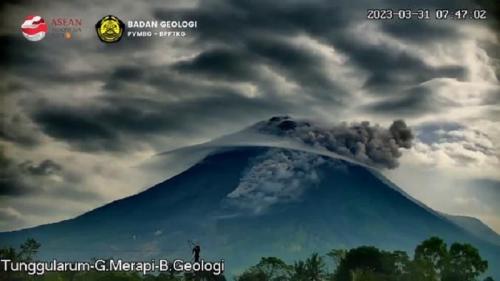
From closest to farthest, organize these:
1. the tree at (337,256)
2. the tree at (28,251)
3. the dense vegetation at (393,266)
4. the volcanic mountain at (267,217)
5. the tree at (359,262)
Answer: the tree at (28,251) → the volcanic mountain at (267,217) → the dense vegetation at (393,266) → the tree at (359,262) → the tree at (337,256)

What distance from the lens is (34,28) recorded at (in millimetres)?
8438

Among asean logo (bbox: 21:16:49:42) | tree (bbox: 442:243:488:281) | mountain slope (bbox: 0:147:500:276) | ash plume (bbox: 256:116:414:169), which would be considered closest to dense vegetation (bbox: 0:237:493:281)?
tree (bbox: 442:243:488:281)

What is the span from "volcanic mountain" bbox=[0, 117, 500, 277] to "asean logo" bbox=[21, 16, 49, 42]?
212 cm

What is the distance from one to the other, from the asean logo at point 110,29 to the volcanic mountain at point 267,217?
1.56 meters

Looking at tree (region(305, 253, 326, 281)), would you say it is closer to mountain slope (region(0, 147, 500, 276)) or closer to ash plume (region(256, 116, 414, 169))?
mountain slope (region(0, 147, 500, 276))

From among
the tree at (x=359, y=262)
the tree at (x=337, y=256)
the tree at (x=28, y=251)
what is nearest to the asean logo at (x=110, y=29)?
the tree at (x=28, y=251)

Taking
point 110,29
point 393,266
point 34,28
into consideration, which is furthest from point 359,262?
point 34,28

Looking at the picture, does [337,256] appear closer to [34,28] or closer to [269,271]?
[269,271]

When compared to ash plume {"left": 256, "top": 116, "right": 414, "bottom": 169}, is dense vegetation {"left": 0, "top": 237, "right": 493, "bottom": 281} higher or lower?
lower

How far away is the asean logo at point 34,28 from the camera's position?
8.41 metres

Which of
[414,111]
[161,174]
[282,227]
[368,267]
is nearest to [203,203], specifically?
[282,227]

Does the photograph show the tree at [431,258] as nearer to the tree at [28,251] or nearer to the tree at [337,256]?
the tree at [337,256]

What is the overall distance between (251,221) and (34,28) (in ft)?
17.5

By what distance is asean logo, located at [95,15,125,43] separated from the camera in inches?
Result: 332
